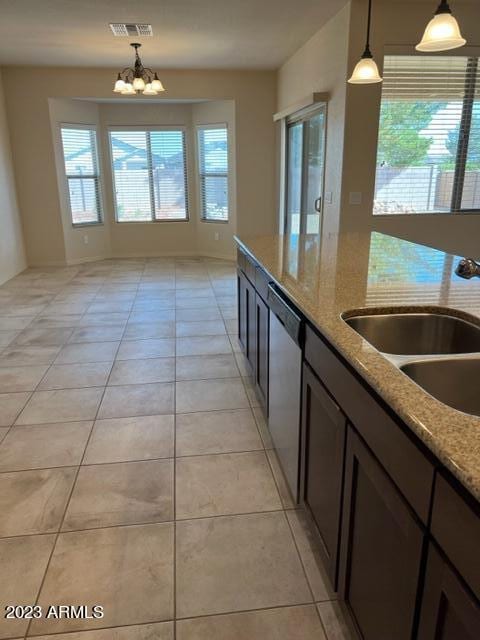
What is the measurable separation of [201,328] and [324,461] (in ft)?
9.49

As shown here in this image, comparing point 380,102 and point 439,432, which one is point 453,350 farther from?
point 380,102

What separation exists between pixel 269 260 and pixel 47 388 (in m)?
1.80

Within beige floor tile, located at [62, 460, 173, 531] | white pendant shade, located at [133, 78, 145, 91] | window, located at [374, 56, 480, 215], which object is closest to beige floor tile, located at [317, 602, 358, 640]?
beige floor tile, located at [62, 460, 173, 531]

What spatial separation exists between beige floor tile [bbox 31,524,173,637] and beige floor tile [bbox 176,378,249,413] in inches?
40.0

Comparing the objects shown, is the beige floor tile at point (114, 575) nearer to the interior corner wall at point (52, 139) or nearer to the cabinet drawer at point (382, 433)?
the cabinet drawer at point (382, 433)

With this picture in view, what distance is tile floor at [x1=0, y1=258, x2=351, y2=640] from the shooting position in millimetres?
1532

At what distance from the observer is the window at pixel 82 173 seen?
709 cm

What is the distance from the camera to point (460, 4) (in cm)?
420

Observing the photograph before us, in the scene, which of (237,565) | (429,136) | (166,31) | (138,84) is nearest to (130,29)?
(166,31)

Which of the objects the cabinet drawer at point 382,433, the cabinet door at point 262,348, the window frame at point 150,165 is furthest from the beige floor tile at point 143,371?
the window frame at point 150,165

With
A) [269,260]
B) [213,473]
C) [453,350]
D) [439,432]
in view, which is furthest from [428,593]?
[269,260]

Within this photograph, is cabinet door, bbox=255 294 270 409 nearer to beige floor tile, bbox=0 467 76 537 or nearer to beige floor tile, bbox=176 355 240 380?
beige floor tile, bbox=176 355 240 380

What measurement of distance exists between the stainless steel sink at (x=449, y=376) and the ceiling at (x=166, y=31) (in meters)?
3.97

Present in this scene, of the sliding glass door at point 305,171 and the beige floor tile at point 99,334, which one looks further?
the sliding glass door at point 305,171
